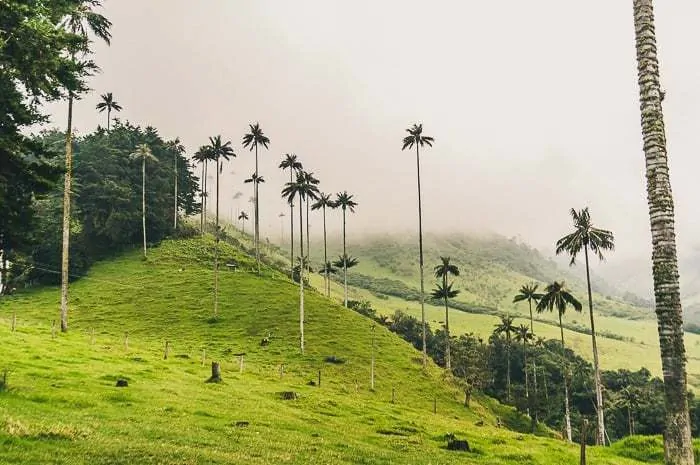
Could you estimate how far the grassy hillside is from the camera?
68.7ft

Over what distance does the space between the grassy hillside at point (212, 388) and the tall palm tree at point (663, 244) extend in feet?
42.7

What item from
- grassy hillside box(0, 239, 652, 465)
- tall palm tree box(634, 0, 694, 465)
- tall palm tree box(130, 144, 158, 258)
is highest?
tall palm tree box(130, 144, 158, 258)

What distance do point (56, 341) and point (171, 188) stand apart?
97.5 m

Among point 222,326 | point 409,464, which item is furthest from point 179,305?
point 409,464

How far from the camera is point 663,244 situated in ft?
45.6

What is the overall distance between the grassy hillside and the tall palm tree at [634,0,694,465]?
13.0 meters

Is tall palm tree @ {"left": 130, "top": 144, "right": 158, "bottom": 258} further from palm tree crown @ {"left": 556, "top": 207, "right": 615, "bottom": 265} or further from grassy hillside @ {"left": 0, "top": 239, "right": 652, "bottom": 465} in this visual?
palm tree crown @ {"left": 556, "top": 207, "right": 615, "bottom": 265}

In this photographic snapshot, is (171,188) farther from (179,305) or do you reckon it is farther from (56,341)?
(56,341)

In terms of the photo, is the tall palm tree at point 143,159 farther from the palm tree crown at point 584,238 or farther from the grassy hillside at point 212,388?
the palm tree crown at point 584,238

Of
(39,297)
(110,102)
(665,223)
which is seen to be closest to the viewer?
(665,223)

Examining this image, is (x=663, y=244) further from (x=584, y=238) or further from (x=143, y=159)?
(x=143, y=159)

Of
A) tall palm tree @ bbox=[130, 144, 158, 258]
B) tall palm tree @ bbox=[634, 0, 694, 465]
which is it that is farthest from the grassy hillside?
tall palm tree @ bbox=[634, 0, 694, 465]

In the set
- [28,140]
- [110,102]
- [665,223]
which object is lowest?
[665,223]

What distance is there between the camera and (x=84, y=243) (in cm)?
12069
